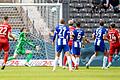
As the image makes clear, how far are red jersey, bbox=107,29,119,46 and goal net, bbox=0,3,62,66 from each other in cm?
319

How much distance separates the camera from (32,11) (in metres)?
29.9

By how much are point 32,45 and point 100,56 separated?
3.97 meters

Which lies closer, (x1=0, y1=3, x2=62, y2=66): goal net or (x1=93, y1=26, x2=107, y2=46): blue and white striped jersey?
(x1=93, y1=26, x2=107, y2=46): blue and white striped jersey

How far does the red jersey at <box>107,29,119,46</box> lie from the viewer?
2641cm

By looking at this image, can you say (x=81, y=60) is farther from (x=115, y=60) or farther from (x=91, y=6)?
(x=91, y=6)

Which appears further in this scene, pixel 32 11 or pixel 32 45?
pixel 32 11

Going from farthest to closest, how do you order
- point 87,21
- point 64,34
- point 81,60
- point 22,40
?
point 87,21 < point 81,60 < point 22,40 < point 64,34

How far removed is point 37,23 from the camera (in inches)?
1168

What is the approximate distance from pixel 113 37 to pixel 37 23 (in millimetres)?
4914

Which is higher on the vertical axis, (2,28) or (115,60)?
(2,28)

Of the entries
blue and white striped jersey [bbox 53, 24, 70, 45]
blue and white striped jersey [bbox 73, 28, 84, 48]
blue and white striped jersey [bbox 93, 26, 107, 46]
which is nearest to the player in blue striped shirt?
blue and white striped jersey [bbox 73, 28, 84, 48]

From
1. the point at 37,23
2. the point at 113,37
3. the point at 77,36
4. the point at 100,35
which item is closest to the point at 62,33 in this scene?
the point at 77,36

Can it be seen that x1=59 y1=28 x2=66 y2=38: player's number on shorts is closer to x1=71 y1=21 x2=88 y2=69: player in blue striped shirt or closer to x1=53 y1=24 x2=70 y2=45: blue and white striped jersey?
x1=53 y1=24 x2=70 y2=45: blue and white striped jersey

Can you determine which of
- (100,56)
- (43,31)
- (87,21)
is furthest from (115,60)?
(87,21)
